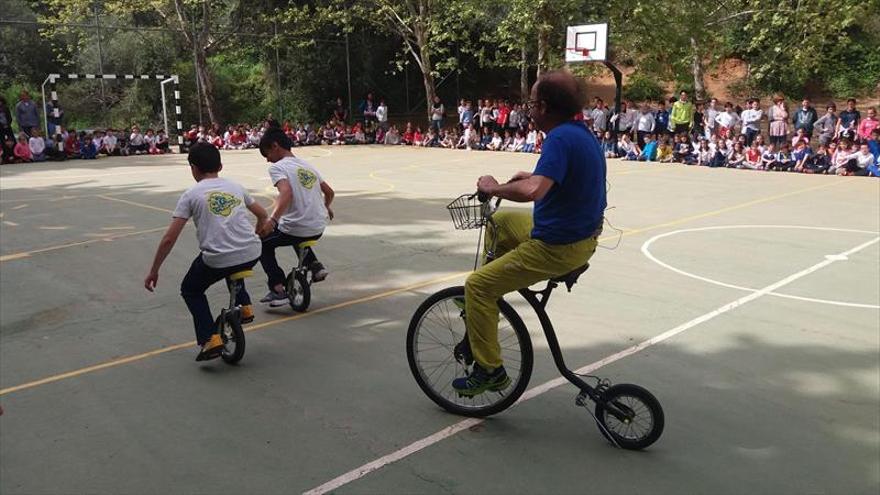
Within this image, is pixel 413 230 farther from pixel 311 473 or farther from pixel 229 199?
pixel 311 473

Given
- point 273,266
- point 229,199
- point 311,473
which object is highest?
point 229,199

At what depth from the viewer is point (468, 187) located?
14.8 m

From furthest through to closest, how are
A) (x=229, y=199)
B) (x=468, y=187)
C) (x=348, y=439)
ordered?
(x=468, y=187) < (x=229, y=199) < (x=348, y=439)

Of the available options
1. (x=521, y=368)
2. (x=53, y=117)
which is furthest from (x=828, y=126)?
(x=53, y=117)

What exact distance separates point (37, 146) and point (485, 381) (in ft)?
72.3

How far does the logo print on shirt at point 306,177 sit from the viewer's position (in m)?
6.02

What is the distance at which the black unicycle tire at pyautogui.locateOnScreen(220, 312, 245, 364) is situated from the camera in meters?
5.00

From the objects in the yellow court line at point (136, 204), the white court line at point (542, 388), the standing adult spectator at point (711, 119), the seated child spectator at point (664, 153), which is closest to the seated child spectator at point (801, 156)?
the standing adult spectator at point (711, 119)

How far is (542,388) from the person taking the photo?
4582 mm

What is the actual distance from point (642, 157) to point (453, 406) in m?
17.3

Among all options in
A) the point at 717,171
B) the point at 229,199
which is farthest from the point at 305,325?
the point at 717,171

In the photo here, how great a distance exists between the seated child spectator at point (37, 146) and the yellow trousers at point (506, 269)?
71.6ft

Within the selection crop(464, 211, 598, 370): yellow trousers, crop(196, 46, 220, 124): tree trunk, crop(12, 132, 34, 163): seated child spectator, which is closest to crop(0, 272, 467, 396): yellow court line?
crop(464, 211, 598, 370): yellow trousers

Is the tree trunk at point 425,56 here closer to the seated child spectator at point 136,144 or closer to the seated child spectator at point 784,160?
the seated child spectator at point 136,144
